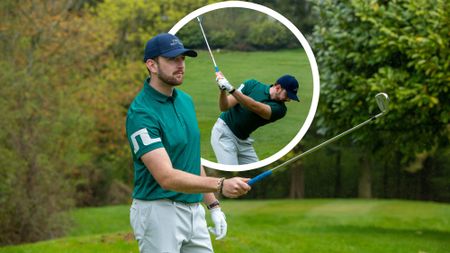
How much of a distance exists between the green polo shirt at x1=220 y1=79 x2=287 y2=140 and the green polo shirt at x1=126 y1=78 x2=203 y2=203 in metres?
0.36

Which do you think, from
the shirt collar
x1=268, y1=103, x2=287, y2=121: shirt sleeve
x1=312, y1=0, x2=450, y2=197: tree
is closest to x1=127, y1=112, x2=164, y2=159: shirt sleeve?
the shirt collar

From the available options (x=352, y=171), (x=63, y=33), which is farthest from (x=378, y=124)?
(x=352, y=171)

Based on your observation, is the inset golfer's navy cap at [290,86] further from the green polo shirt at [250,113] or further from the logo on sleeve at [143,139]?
the logo on sleeve at [143,139]

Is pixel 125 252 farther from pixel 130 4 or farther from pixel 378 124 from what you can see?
pixel 130 4

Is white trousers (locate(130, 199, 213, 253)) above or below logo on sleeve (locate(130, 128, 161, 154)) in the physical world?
below

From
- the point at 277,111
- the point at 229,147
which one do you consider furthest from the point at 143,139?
the point at 277,111

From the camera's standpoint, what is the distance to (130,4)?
29109 millimetres

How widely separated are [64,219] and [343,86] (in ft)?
26.1

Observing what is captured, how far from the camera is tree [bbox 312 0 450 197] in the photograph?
496 inches

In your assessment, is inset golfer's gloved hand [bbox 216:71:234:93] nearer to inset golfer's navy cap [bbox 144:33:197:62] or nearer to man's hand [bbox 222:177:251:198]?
inset golfer's navy cap [bbox 144:33:197:62]

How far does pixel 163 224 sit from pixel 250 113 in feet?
2.95

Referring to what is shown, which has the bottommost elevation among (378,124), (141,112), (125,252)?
(125,252)

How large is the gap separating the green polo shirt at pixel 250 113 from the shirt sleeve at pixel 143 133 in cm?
70

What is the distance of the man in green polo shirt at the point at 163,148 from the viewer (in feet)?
15.3
